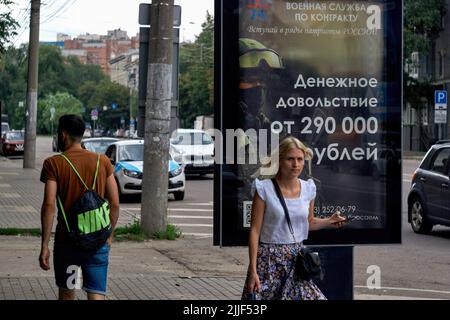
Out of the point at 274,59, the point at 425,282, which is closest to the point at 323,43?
the point at 274,59

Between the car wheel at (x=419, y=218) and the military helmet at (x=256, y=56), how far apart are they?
9.25 metres

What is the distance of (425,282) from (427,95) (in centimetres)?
5456

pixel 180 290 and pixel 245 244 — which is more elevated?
pixel 245 244

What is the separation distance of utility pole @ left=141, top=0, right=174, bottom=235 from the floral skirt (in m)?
8.16

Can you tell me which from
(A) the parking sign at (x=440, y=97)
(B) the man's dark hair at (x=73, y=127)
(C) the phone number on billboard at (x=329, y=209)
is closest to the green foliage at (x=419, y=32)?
Result: (A) the parking sign at (x=440, y=97)

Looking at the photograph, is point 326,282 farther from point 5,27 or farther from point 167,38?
point 5,27

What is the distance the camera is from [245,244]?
8.06 m

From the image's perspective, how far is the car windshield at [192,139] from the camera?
3441cm

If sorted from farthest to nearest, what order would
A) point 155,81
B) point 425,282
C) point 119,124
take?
point 119,124 < point 155,81 < point 425,282

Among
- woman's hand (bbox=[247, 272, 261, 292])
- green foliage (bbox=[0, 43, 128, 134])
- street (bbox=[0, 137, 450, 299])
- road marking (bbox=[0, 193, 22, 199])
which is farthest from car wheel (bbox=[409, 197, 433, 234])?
green foliage (bbox=[0, 43, 128, 134])

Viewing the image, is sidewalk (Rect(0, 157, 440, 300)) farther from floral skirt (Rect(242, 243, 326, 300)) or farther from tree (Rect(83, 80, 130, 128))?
tree (Rect(83, 80, 130, 128))

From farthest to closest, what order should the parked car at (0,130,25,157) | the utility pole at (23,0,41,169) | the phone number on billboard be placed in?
the parked car at (0,130,25,157) < the utility pole at (23,0,41,169) < the phone number on billboard

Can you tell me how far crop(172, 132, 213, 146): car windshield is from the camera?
113 feet

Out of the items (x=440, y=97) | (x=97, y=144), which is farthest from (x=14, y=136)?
(x=440, y=97)
